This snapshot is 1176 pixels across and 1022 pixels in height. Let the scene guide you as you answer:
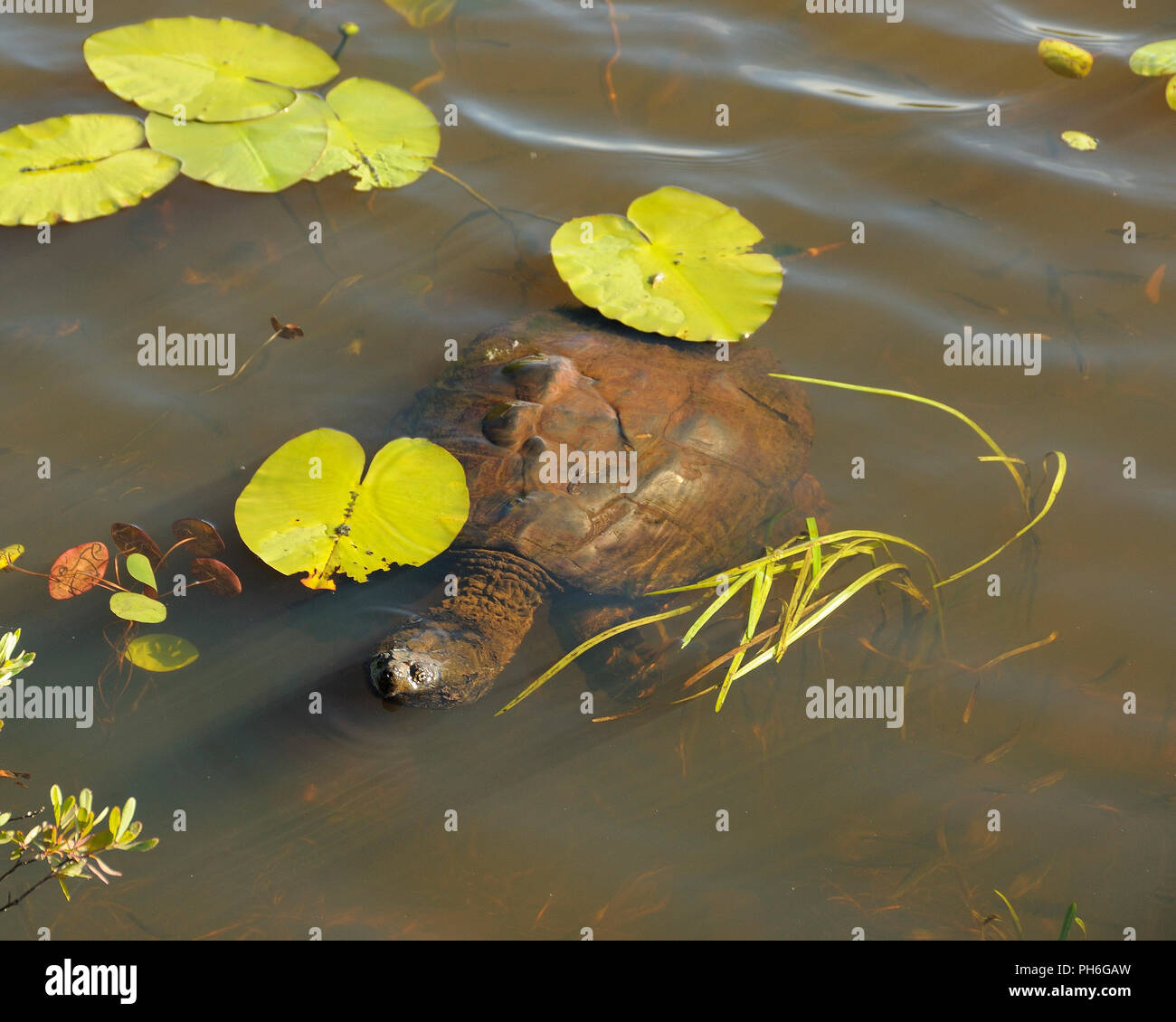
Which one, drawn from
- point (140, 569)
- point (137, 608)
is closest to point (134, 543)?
point (140, 569)

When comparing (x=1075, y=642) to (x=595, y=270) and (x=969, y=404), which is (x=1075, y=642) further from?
(x=595, y=270)

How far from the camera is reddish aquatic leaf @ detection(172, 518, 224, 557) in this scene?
344cm

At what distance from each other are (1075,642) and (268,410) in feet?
11.0

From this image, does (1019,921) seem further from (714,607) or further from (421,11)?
(421,11)

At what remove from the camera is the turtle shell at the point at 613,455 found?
3289mm

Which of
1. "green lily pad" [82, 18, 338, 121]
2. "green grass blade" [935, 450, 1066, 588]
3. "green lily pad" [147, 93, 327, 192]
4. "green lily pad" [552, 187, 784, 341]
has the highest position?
"green lily pad" [82, 18, 338, 121]

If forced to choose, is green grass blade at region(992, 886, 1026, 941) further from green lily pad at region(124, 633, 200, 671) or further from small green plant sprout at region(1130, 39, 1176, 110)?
small green plant sprout at region(1130, 39, 1176, 110)

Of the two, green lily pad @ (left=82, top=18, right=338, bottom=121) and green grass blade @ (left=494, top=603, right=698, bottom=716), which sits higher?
green lily pad @ (left=82, top=18, right=338, bottom=121)

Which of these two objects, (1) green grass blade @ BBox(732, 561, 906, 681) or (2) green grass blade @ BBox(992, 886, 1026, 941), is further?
(1) green grass blade @ BBox(732, 561, 906, 681)

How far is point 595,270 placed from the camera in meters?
3.90

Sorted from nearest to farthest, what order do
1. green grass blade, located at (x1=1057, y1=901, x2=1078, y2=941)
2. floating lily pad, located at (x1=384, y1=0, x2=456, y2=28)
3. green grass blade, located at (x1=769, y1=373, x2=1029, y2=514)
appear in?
green grass blade, located at (x1=1057, y1=901, x2=1078, y2=941) < green grass blade, located at (x1=769, y1=373, x2=1029, y2=514) < floating lily pad, located at (x1=384, y1=0, x2=456, y2=28)

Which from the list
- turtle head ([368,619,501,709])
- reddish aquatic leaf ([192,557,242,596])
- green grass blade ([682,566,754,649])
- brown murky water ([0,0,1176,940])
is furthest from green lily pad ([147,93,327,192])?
green grass blade ([682,566,754,649])

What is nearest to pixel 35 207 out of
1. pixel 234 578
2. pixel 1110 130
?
pixel 234 578

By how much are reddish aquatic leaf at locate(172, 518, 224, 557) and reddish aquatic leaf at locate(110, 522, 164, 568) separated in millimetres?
105
